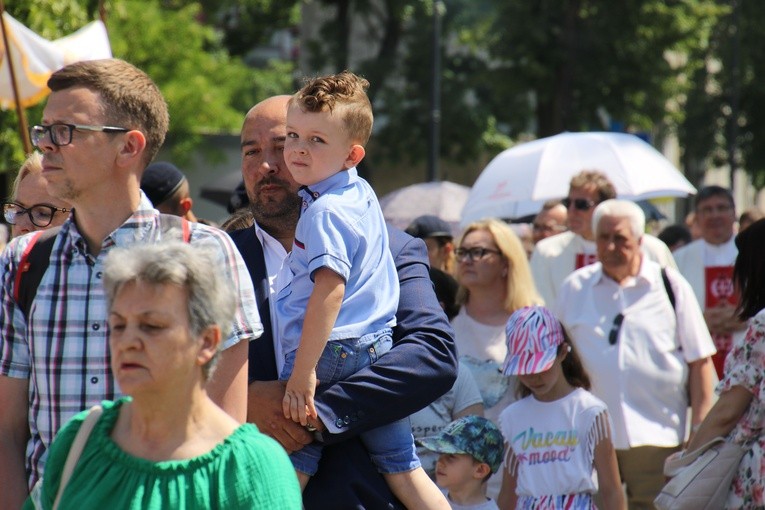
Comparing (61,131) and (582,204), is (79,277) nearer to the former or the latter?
(61,131)

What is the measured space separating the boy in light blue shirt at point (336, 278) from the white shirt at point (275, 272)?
0.03 meters

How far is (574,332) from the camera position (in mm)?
7594

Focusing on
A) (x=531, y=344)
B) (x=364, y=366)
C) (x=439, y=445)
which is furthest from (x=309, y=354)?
(x=531, y=344)

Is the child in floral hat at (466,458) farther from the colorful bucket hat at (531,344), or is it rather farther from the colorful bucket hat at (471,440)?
the colorful bucket hat at (531,344)

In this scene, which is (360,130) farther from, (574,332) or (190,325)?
(574,332)

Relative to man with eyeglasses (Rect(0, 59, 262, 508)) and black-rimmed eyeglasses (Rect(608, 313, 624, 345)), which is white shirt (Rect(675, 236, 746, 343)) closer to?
black-rimmed eyeglasses (Rect(608, 313, 624, 345))

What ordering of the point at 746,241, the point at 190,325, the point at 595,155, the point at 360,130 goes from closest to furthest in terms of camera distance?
1. the point at 190,325
2. the point at 360,130
3. the point at 746,241
4. the point at 595,155

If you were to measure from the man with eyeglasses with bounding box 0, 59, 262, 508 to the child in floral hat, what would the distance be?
251 centimetres

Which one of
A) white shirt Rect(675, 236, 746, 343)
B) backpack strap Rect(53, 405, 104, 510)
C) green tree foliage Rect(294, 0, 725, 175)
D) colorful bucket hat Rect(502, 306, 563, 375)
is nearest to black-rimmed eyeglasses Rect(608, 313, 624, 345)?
colorful bucket hat Rect(502, 306, 563, 375)

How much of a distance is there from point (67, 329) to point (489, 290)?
4168 millimetres

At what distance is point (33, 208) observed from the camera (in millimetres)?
4832

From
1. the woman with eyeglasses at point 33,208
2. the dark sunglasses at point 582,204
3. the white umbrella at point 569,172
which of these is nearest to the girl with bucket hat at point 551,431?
the woman with eyeglasses at point 33,208

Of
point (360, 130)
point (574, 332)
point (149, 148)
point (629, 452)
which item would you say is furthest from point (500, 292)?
point (149, 148)

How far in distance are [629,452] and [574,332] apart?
0.78 meters
